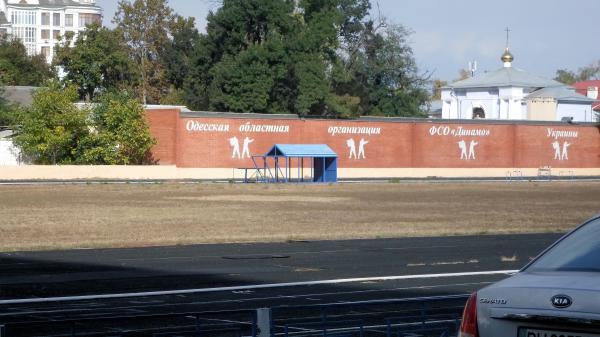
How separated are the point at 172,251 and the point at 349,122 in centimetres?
5708

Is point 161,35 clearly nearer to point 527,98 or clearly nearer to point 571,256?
point 527,98

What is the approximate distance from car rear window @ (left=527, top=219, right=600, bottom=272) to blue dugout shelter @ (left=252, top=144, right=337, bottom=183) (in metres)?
62.5

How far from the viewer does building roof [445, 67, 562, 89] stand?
107m

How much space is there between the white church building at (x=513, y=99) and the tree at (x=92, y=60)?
117ft

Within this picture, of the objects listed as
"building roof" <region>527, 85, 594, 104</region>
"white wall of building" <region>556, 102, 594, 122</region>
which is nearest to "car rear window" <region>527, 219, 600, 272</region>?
"building roof" <region>527, 85, 594, 104</region>

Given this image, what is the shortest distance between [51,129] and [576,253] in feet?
239

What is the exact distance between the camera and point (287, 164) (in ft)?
244

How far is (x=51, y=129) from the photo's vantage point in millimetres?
76750

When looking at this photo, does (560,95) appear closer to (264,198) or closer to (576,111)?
(576,111)

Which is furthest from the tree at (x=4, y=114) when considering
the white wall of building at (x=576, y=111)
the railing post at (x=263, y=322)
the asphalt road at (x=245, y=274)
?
the railing post at (x=263, y=322)

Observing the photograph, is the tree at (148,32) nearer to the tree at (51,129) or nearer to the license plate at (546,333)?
the tree at (51,129)

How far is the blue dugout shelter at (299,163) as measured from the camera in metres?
70.7

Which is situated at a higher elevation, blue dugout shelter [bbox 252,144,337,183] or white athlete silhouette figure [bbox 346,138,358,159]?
white athlete silhouette figure [bbox 346,138,358,159]

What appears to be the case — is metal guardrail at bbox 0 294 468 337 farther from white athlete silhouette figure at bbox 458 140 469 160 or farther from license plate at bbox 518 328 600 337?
white athlete silhouette figure at bbox 458 140 469 160
